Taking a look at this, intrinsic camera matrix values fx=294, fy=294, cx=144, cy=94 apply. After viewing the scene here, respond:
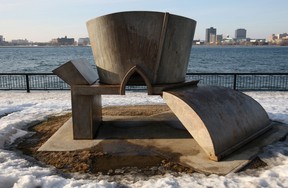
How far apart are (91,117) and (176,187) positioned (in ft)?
10.6

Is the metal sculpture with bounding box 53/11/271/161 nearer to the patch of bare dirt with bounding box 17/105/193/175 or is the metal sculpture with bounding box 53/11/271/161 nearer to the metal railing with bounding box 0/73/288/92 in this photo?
the patch of bare dirt with bounding box 17/105/193/175

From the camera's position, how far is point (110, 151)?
671cm

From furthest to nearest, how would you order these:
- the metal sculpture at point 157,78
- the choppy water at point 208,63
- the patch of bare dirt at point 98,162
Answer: the choppy water at point 208,63 → the metal sculpture at point 157,78 → the patch of bare dirt at point 98,162

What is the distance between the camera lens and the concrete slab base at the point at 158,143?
19.7ft

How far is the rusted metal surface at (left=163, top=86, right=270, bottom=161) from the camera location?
6.18 meters

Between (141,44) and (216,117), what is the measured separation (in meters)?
2.41

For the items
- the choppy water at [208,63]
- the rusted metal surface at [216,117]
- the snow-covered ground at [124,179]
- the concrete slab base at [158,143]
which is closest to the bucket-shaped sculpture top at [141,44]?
the rusted metal surface at [216,117]

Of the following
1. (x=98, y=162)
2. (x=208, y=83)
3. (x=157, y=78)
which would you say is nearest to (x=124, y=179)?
(x=98, y=162)

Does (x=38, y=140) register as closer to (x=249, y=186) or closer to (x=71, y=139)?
(x=71, y=139)

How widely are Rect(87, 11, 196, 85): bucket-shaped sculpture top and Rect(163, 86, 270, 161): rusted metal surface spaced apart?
0.75m

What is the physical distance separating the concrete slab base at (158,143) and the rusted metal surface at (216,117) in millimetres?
228

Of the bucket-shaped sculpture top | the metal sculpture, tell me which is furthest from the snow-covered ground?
the bucket-shaped sculpture top

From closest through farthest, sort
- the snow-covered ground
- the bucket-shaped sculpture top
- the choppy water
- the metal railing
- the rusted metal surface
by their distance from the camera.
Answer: the snow-covered ground < the rusted metal surface < the bucket-shaped sculpture top < the metal railing < the choppy water

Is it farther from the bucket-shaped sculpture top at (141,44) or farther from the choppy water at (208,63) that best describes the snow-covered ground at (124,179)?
the choppy water at (208,63)
